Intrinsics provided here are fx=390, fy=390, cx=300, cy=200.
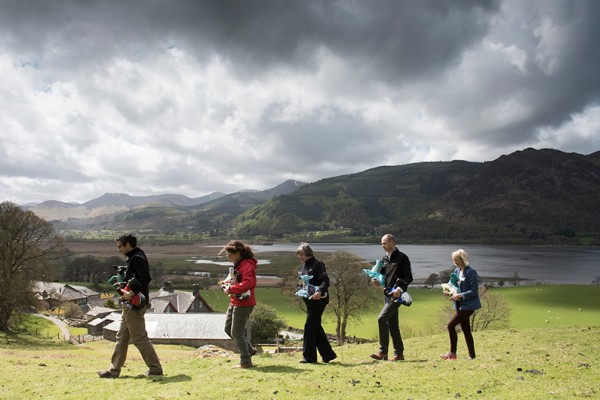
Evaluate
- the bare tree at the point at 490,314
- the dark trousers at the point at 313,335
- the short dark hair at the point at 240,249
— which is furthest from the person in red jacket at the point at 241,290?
the bare tree at the point at 490,314

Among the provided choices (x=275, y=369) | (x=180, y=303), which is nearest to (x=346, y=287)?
(x=275, y=369)

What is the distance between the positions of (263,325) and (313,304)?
144ft

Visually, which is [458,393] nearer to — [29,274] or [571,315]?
[29,274]

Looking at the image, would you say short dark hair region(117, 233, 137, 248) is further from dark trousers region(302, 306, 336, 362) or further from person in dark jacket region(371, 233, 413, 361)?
person in dark jacket region(371, 233, 413, 361)

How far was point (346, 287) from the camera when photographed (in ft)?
139

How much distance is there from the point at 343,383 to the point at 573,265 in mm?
159745

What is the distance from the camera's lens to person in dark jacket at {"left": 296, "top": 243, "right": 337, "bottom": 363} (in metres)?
9.88

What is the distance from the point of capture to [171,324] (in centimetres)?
4850

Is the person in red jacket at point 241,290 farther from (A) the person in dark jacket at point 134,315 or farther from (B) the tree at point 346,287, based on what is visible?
(B) the tree at point 346,287

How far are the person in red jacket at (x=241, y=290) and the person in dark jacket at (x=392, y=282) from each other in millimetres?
3378

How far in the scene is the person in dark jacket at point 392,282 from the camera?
1012cm

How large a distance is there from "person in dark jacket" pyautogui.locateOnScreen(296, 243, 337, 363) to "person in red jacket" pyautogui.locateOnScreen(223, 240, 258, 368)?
1.38m

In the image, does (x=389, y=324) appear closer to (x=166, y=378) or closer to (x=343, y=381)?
(x=343, y=381)

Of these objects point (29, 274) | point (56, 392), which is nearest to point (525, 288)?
point (29, 274)
